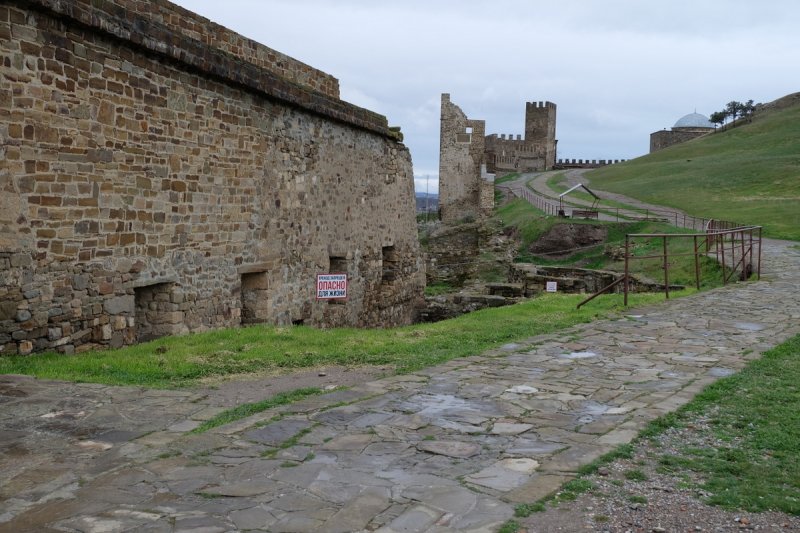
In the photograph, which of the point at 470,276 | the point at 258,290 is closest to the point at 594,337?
the point at 258,290

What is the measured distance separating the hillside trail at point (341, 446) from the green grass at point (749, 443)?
0.77 feet

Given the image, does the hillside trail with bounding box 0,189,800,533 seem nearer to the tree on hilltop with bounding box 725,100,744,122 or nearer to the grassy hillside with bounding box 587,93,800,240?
the grassy hillside with bounding box 587,93,800,240

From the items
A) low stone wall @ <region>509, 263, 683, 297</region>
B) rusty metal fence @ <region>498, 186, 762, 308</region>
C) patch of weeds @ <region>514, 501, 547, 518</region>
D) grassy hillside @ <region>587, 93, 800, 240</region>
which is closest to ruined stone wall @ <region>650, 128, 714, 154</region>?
grassy hillside @ <region>587, 93, 800, 240</region>

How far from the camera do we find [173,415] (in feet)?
20.1

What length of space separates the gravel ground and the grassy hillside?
87.9 ft

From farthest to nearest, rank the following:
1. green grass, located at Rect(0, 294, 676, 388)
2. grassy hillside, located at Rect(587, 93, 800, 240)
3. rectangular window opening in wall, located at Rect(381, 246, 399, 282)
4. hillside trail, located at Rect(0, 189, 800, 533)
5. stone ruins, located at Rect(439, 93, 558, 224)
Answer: stone ruins, located at Rect(439, 93, 558, 224)
grassy hillside, located at Rect(587, 93, 800, 240)
rectangular window opening in wall, located at Rect(381, 246, 399, 282)
green grass, located at Rect(0, 294, 676, 388)
hillside trail, located at Rect(0, 189, 800, 533)

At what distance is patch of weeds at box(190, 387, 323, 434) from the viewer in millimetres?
5867

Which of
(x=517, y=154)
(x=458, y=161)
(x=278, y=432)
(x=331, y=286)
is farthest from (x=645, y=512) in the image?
(x=517, y=154)

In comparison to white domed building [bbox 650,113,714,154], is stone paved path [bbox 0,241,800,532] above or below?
below

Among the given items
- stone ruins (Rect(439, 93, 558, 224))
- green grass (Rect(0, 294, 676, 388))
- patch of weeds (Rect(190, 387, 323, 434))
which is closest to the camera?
patch of weeds (Rect(190, 387, 323, 434))

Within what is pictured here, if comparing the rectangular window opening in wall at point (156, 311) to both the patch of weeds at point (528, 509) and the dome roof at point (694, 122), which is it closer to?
the patch of weeds at point (528, 509)

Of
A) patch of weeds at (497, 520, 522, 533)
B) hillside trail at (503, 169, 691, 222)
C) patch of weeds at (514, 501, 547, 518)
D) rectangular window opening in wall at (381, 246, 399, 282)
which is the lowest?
patch of weeds at (497, 520, 522, 533)

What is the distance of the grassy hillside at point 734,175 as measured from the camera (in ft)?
121

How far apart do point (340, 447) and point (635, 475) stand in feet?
6.75
